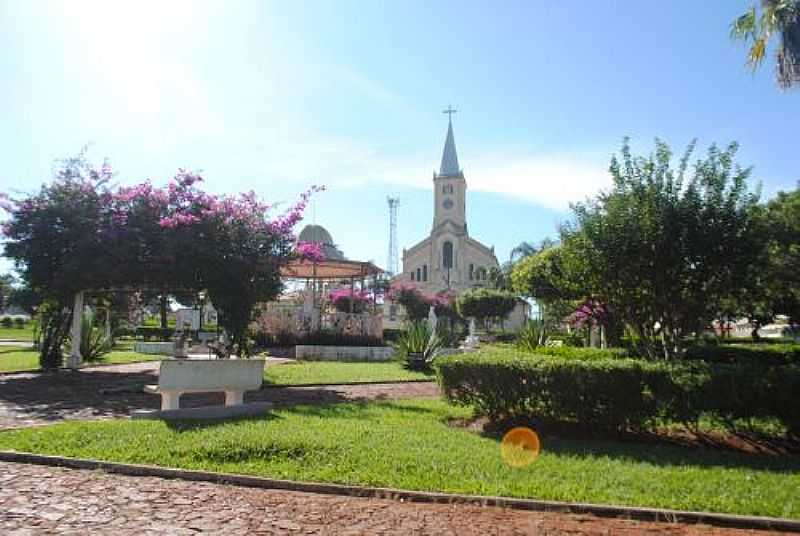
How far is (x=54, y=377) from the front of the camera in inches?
575

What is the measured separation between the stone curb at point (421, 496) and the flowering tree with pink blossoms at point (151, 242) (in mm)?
6660

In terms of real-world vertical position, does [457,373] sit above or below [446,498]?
above

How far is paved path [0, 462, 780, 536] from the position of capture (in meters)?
4.57

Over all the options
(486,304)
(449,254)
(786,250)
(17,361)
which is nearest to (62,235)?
(17,361)

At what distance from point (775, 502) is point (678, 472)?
1.04m

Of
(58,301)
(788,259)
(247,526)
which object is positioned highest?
(788,259)

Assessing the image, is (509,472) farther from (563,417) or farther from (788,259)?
(788,259)

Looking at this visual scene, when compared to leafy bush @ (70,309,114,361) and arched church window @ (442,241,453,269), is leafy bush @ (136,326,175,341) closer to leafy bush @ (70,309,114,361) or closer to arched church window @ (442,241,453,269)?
leafy bush @ (70,309,114,361)

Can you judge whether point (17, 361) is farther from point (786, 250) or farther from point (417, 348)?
point (786, 250)

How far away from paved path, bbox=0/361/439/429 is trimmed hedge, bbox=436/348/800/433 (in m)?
3.41

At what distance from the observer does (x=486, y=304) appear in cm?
5388

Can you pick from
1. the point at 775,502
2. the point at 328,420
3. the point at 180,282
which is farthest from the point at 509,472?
the point at 180,282

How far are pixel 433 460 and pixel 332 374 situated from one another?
954 cm

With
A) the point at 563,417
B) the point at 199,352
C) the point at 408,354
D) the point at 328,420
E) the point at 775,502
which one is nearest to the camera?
the point at 775,502
